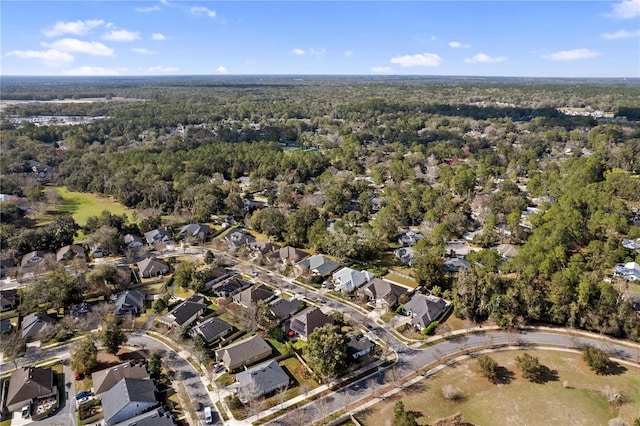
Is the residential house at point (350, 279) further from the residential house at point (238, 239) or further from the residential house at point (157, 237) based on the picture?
the residential house at point (157, 237)

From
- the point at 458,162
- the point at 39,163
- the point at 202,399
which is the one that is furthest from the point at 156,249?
the point at 458,162

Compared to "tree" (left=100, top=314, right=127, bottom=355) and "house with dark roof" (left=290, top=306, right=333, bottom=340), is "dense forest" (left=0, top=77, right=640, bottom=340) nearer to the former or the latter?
"house with dark roof" (left=290, top=306, right=333, bottom=340)

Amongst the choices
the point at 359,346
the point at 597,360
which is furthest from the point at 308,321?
the point at 597,360

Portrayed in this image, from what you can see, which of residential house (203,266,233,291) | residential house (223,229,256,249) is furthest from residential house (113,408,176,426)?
residential house (223,229,256,249)

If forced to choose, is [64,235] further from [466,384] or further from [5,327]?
[466,384]

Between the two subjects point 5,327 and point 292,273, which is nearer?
point 5,327

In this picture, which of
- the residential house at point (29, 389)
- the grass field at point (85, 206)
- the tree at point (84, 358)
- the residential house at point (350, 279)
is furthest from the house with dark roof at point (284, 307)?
the grass field at point (85, 206)
